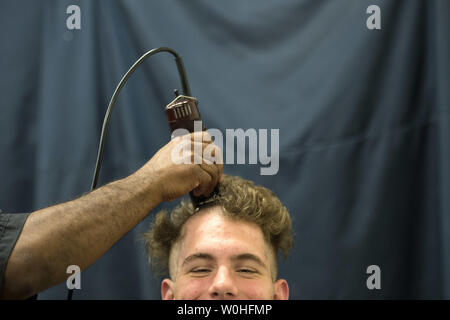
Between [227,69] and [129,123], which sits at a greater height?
[227,69]

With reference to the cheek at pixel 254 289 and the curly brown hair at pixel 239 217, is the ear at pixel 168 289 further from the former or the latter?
the cheek at pixel 254 289

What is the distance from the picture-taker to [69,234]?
898 millimetres

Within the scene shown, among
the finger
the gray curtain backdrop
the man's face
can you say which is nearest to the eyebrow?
the man's face

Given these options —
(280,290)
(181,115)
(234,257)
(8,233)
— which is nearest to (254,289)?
(234,257)

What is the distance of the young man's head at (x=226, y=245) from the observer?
3.93ft

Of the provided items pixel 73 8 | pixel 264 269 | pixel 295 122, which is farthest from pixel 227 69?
pixel 264 269

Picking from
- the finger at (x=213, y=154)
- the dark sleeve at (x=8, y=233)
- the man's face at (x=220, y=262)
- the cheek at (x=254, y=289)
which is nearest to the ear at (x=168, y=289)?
the man's face at (x=220, y=262)

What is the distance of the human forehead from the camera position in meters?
1.23

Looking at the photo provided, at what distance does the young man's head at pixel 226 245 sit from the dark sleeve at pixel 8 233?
476mm

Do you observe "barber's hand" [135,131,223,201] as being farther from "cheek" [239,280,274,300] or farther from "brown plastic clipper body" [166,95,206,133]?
"cheek" [239,280,274,300]

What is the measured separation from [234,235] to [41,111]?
85 centimetres

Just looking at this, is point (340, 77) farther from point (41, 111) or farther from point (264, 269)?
point (41, 111)

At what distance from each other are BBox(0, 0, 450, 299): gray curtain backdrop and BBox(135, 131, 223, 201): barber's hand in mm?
499
